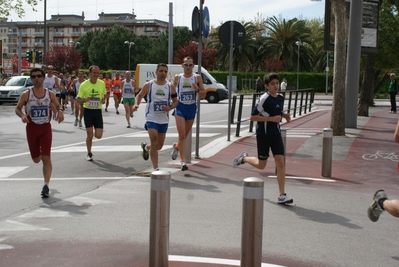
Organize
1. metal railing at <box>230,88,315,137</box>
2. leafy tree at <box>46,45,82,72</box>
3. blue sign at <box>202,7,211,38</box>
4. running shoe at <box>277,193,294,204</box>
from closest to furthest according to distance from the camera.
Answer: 1. running shoe at <box>277,193,294,204</box>
2. blue sign at <box>202,7,211,38</box>
3. metal railing at <box>230,88,315,137</box>
4. leafy tree at <box>46,45,82,72</box>

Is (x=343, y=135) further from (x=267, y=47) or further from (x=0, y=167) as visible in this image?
(x=267, y=47)

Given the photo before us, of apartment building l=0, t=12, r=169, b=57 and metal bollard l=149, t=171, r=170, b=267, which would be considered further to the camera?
apartment building l=0, t=12, r=169, b=57

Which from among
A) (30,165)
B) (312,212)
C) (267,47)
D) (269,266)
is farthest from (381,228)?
(267,47)

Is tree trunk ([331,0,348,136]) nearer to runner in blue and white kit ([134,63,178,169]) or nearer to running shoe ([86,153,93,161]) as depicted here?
running shoe ([86,153,93,161])

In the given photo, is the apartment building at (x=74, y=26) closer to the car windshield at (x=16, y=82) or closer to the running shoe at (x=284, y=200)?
the car windshield at (x=16, y=82)

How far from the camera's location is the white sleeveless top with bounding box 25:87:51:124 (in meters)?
8.66

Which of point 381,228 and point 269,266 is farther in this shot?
point 381,228

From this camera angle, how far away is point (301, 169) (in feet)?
37.7

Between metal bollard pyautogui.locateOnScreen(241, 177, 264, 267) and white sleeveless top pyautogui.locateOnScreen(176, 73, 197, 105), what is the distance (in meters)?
6.06

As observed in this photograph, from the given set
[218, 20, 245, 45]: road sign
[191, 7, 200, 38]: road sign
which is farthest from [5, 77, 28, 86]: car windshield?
[191, 7, 200, 38]: road sign

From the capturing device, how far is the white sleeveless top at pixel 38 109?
28.4 feet

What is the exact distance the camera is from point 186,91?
35.7 feet

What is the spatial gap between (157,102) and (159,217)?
5245 mm

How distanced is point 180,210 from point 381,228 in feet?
7.40
